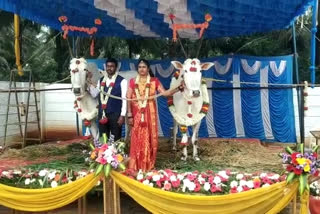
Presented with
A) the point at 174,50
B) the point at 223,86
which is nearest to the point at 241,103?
the point at 223,86

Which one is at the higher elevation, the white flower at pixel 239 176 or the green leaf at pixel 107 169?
the green leaf at pixel 107 169

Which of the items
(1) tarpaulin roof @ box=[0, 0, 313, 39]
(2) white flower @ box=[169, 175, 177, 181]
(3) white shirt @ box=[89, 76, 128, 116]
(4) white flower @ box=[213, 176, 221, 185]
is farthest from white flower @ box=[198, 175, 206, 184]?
(1) tarpaulin roof @ box=[0, 0, 313, 39]

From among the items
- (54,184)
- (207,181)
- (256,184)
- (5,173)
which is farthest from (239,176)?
(5,173)

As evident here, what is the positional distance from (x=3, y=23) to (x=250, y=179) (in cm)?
1028

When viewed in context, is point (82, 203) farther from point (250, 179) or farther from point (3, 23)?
point (3, 23)

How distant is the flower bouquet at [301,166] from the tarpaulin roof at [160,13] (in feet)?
7.43

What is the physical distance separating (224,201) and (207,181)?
15.1 inches

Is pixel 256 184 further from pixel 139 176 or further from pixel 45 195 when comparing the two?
pixel 45 195

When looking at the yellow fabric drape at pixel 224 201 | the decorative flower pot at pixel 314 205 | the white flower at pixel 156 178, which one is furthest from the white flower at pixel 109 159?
the decorative flower pot at pixel 314 205

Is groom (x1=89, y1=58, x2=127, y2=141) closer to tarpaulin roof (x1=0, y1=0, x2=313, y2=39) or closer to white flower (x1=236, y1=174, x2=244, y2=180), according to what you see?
tarpaulin roof (x1=0, y1=0, x2=313, y2=39)

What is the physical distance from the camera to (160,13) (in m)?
5.72

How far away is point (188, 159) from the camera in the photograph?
214 inches

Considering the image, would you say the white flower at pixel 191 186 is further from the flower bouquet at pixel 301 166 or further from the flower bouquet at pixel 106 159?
the flower bouquet at pixel 301 166

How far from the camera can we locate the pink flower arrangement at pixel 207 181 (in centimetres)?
402
